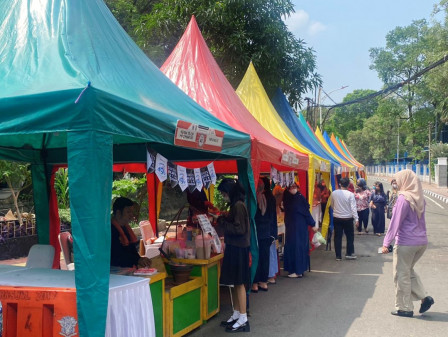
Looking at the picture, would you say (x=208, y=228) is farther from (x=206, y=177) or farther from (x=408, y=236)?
(x=408, y=236)

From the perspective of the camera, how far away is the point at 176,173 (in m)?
5.18

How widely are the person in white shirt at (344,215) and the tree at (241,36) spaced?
508cm

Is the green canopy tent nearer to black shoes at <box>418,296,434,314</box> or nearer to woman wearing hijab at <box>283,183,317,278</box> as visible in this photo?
black shoes at <box>418,296,434,314</box>

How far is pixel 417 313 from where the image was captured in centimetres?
654

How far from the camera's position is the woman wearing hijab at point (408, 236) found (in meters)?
6.21

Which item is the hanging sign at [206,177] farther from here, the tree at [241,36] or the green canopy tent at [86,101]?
the tree at [241,36]

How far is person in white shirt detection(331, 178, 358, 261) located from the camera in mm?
10445

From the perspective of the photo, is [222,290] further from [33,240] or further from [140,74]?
[33,240]

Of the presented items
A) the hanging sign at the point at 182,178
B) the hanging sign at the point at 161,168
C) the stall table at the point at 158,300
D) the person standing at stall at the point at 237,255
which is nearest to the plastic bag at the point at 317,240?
the person standing at stall at the point at 237,255

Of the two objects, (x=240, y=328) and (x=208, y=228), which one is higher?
(x=208, y=228)

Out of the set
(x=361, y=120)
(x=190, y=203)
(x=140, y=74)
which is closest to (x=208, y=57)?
(x=190, y=203)

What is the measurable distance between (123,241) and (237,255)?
1.42 m

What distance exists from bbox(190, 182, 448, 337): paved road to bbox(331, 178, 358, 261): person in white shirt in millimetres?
341

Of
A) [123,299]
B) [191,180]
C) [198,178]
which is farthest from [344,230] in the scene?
[123,299]
